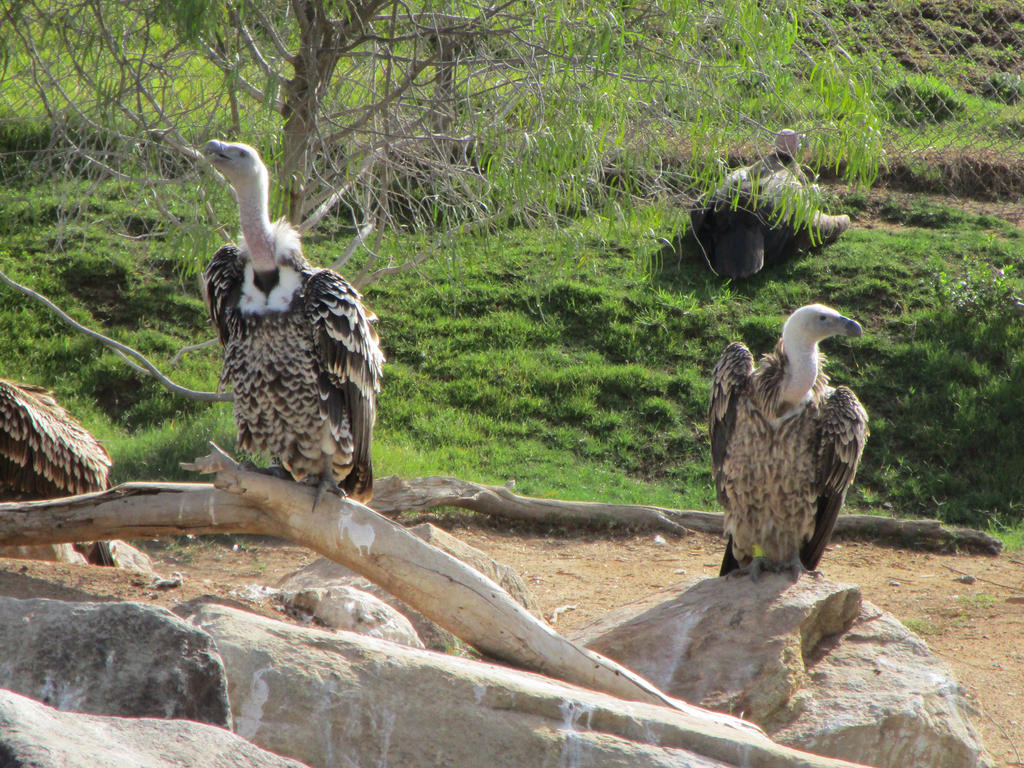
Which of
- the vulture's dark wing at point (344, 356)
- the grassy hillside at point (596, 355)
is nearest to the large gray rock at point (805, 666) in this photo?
the vulture's dark wing at point (344, 356)

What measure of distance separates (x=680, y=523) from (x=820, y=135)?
3447mm

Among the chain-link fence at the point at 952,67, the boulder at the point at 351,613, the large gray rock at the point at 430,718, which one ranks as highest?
the chain-link fence at the point at 952,67

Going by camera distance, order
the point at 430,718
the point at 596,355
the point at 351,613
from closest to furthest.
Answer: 1. the point at 430,718
2. the point at 351,613
3. the point at 596,355

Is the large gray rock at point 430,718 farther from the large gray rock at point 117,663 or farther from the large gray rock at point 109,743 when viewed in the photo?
the large gray rock at point 109,743

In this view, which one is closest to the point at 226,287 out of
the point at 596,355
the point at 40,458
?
the point at 40,458

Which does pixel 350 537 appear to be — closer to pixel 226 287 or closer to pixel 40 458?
pixel 226 287

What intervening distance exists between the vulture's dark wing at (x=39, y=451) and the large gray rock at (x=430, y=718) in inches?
112

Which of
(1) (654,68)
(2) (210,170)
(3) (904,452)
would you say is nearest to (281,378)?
(2) (210,170)

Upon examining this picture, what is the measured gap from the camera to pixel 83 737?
6.75ft

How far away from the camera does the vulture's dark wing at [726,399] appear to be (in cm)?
548

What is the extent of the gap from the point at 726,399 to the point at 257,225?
8.92 feet

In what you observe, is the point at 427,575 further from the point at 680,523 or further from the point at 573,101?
the point at 680,523

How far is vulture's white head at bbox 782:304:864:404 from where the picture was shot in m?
5.21

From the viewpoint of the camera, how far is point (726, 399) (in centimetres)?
552
